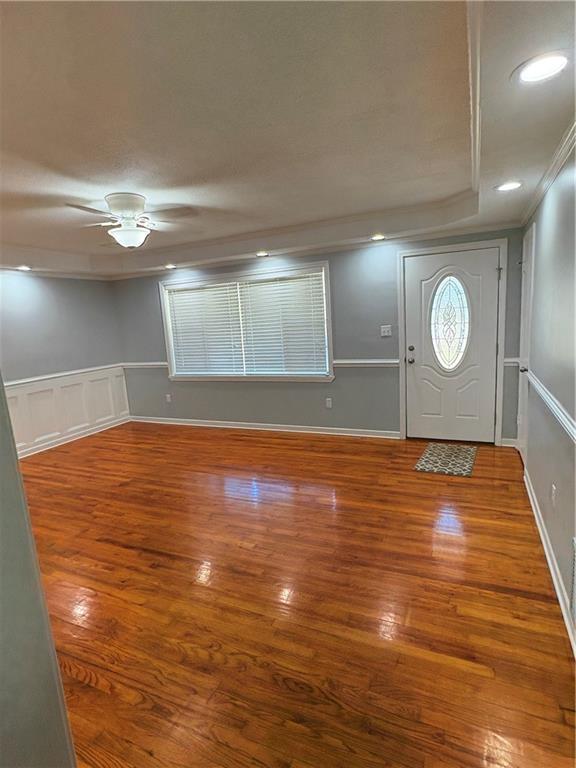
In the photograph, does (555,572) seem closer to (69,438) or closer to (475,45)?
(475,45)

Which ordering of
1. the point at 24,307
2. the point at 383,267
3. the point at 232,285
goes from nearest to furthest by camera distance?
the point at 383,267 → the point at 24,307 → the point at 232,285

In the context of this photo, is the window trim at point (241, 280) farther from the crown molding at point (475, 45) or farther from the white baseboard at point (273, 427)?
the crown molding at point (475, 45)

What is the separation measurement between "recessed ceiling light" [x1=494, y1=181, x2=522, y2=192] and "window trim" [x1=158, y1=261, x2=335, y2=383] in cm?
222

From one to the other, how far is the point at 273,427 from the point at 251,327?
1.37 metres

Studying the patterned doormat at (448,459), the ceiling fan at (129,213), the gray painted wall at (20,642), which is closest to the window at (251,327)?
the patterned doormat at (448,459)

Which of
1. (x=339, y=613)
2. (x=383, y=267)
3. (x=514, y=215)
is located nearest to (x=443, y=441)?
(x=383, y=267)

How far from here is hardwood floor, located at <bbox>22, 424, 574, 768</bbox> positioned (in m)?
1.45

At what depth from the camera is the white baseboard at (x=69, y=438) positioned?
496 centimetres

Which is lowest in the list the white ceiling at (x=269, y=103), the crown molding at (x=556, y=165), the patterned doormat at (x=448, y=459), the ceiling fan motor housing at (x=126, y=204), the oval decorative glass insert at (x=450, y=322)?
the patterned doormat at (x=448, y=459)

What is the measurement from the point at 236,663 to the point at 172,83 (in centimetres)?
245

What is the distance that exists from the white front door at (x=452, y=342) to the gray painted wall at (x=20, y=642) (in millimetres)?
4217

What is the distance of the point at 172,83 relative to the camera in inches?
61.6

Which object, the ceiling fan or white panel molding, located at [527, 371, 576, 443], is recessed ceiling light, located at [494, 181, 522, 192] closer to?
white panel molding, located at [527, 371, 576, 443]

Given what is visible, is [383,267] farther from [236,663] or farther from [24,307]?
[24,307]
